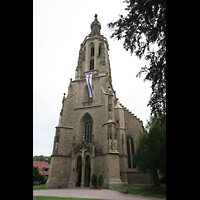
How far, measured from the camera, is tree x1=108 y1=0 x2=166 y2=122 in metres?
5.69

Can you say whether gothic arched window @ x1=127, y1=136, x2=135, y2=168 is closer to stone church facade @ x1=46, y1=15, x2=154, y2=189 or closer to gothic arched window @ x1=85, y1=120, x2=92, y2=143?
stone church facade @ x1=46, y1=15, x2=154, y2=189

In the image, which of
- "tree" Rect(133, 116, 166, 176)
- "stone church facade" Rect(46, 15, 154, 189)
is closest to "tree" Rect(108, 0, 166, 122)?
"tree" Rect(133, 116, 166, 176)

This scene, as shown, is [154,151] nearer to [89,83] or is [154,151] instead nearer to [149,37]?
[149,37]

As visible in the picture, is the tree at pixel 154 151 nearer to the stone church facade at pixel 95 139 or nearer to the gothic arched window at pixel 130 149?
→ the stone church facade at pixel 95 139

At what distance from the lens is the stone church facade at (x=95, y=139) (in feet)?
61.0

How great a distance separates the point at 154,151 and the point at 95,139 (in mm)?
8725

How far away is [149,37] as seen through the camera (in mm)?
6254

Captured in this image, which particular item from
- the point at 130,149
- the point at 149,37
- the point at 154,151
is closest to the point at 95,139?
the point at 130,149

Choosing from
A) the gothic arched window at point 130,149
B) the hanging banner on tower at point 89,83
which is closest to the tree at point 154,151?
the gothic arched window at point 130,149

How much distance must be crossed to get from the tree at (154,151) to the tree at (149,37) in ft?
23.4
